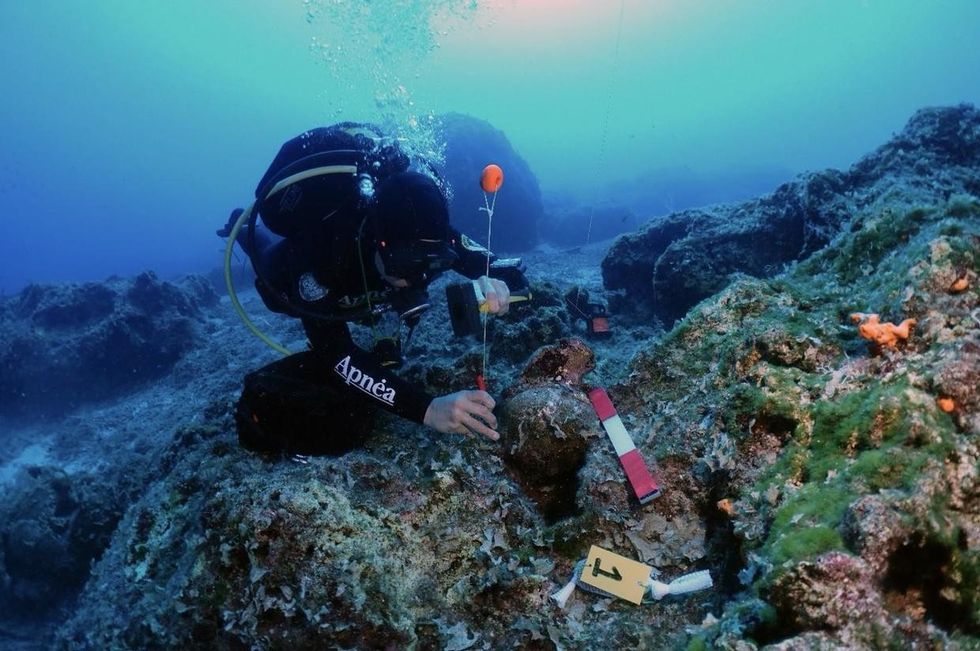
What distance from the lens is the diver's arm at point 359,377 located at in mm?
2992

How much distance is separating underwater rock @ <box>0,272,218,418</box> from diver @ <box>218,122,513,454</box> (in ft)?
32.9

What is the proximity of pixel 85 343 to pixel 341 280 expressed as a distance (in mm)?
11498

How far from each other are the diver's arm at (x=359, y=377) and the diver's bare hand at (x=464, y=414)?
94 mm

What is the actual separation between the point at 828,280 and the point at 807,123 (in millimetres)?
113327

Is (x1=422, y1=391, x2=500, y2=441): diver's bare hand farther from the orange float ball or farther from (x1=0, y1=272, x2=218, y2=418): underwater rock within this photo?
(x1=0, y1=272, x2=218, y2=418): underwater rock

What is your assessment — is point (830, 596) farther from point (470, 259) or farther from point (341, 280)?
point (470, 259)

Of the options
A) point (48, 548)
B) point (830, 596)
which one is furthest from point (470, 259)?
point (48, 548)

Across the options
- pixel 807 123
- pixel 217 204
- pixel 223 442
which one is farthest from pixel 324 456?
pixel 807 123

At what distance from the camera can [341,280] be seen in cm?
342

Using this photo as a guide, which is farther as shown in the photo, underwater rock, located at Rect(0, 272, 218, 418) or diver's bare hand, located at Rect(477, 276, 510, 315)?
underwater rock, located at Rect(0, 272, 218, 418)

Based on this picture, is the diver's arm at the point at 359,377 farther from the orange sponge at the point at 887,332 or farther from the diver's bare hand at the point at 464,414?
the orange sponge at the point at 887,332

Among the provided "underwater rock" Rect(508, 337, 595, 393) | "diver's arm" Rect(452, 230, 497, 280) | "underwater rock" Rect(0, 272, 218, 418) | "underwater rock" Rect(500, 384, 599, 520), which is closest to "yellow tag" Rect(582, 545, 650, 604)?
"underwater rock" Rect(500, 384, 599, 520)

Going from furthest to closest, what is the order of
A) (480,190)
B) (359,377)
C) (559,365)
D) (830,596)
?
(480,190) → (559,365) → (359,377) → (830,596)

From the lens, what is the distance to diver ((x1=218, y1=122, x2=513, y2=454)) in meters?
3.15
